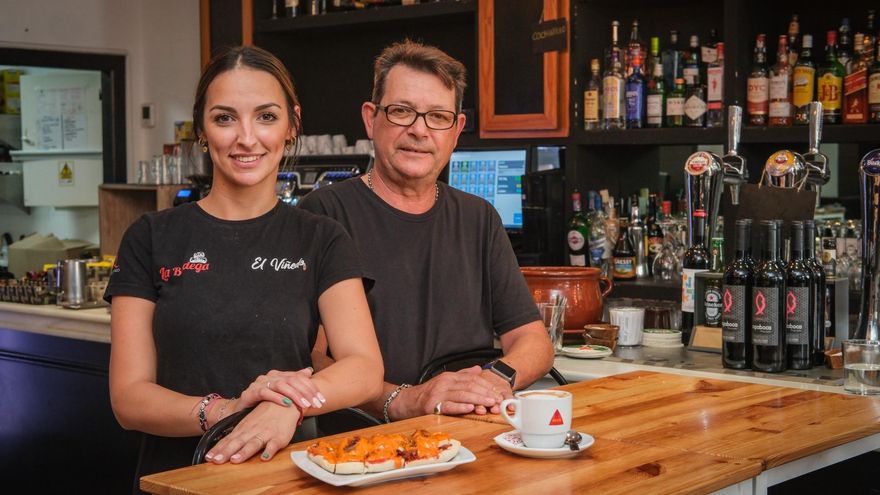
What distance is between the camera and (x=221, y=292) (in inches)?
74.3

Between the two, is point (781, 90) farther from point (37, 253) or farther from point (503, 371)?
point (37, 253)

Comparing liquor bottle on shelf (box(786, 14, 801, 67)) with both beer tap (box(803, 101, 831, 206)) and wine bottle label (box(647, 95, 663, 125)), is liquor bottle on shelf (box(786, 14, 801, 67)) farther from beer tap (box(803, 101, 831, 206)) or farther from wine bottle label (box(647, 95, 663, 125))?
beer tap (box(803, 101, 831, 206))

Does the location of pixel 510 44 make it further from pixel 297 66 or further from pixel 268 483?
pixel 268 483

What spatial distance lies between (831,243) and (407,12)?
2.46m

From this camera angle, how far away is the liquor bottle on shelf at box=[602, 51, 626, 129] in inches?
173

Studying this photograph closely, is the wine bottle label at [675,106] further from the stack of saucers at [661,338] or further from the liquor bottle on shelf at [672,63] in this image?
the stack of saucers at [661,338]

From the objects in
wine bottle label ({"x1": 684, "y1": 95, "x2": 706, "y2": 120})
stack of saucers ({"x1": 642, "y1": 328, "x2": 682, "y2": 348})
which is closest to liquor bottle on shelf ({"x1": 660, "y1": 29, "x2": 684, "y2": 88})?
wine bottle label ({"x1": 684, "y1": 95, "x2": 706, "y2": 120})

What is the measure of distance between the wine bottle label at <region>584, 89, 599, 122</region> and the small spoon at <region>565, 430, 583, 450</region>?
9.71 feet

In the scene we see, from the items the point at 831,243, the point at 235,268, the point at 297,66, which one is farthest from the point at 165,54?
the point at 235,268

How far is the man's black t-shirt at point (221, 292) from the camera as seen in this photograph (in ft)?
6.15

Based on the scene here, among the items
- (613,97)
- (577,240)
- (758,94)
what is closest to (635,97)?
(613,97)

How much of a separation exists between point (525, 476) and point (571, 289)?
1.44m

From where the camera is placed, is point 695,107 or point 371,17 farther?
point 371,17

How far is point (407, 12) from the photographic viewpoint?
16.7 ft
